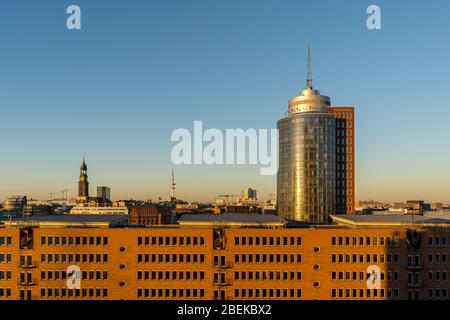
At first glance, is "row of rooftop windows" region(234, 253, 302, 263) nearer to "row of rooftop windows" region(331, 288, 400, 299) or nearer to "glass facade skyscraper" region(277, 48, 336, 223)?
"row of rooftop windows" region(331, 288, 400, 299)

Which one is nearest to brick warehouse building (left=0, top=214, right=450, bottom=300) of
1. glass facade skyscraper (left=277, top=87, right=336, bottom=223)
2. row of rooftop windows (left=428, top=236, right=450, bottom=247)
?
row of rooftop windows (left=428, top=236, right=450, bottom=247)

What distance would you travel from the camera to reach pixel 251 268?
76.5m

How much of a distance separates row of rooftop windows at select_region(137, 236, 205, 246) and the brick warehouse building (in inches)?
8.6

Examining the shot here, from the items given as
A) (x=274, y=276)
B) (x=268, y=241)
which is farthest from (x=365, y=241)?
(x=274, y=276)

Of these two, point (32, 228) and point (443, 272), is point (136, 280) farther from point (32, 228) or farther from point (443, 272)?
point (443, 272)

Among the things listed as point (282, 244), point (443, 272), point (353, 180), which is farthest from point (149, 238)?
point (353, 180)

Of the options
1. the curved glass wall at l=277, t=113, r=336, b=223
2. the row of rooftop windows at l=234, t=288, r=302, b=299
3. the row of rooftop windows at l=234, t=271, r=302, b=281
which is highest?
the curved glass wall at l=277, t=113, r=336, b=223

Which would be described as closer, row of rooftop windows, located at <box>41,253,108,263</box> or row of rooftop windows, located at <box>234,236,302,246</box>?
row of rooftop windows, located at <box>41,253,108,263</box>

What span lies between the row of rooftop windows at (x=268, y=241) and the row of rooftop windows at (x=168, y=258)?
8.85 m

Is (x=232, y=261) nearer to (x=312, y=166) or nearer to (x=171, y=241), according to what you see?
(x=171, y=241)

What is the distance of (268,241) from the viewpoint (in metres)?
76.9

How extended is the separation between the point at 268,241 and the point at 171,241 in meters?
21.6

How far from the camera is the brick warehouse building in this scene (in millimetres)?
75625
